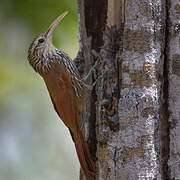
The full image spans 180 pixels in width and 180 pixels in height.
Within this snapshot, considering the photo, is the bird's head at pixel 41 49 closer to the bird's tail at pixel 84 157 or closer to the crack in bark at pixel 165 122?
the bird's tail at pixel 84 157

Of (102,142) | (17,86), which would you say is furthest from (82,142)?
(17,86)

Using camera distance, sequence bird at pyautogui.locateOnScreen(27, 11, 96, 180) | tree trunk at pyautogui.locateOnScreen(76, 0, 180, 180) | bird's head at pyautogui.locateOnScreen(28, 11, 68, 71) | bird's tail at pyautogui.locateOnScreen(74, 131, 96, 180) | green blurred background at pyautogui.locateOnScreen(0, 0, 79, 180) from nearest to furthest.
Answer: tree trunk at pyautogui.locateOnScreen(76, 0, 180, 180)
bird's tail at pyautogui.locateOnScreen(74, 131, 96, 180)
bird at pyautogui.locateOnScreen(27, 11, 96, 180)
bird's head at pyautogui.locateOnScreen(28, 11, 68, 71)
green blurred background at pyautogui.locateOnScreen(0, 0, 79, 180)

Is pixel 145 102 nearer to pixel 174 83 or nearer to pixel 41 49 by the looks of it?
pixel 174 83

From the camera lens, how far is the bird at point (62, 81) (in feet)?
13.8

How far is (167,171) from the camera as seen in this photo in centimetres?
329

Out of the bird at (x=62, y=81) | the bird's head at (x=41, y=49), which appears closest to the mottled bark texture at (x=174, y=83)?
the bird at (x=62, y=81)

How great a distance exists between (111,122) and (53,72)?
1437 mm

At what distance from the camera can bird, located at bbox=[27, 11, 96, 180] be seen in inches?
166

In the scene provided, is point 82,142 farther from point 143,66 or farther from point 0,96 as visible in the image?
point 0,96

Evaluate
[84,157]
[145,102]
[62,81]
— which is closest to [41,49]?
[62,81]

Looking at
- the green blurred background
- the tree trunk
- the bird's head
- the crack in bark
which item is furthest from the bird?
the crack in bark

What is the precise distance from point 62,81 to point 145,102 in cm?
148

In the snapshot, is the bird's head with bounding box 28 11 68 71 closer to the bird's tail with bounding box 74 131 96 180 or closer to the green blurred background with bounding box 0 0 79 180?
the green blurred background with bounding box 0 0 79 180

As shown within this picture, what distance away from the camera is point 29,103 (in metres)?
5.97
